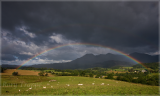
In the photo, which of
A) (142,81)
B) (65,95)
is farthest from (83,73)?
(65,95)

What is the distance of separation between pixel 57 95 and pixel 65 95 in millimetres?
1410

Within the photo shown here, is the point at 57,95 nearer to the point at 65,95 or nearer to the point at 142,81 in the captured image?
the point at 65,95

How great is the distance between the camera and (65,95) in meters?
14.9

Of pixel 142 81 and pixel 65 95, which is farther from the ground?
pixel 65 95

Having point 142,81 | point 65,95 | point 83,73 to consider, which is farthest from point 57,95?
point 83,73

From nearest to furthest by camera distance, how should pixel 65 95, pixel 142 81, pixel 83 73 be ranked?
1. pixel 65 95
2. pixel 142 81
3. pixel 83 73

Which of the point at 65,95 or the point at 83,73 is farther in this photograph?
the point at 83,73

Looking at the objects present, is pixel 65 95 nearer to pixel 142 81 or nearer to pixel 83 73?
pixel 142 81

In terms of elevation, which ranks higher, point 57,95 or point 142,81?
point 57,95

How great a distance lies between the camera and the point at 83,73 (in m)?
95.2

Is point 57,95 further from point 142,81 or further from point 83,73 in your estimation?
point 83,73

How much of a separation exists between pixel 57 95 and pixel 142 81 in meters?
64.3

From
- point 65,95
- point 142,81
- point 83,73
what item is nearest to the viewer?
point 65,95

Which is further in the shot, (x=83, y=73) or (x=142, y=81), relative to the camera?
(x=83, y=73)
